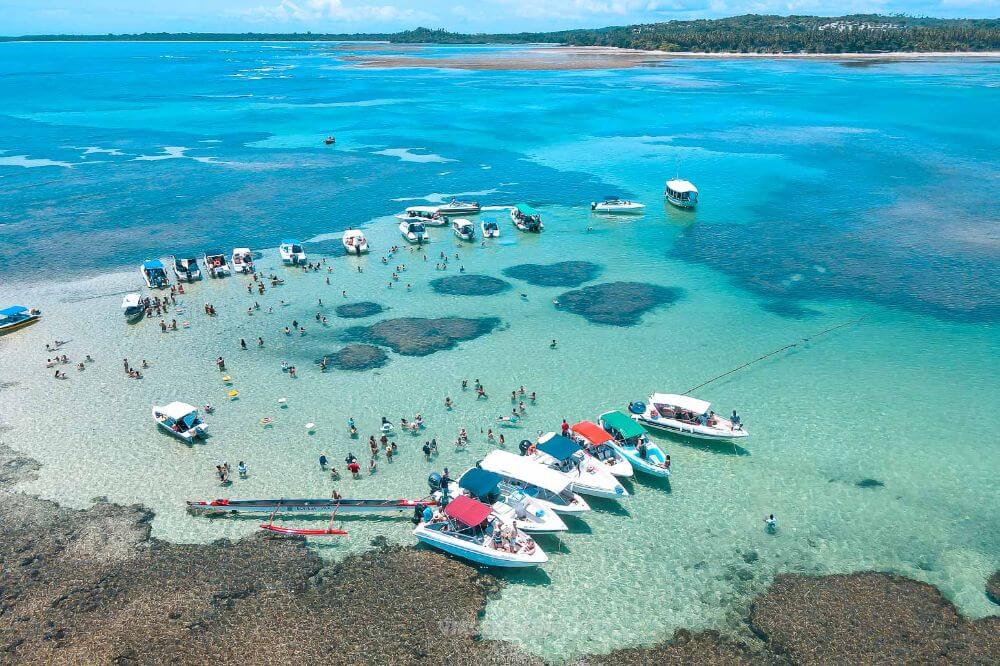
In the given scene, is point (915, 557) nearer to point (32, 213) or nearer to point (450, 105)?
point (32, 213)

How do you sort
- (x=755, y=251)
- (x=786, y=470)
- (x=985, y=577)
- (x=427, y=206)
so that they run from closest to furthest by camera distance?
1. (x=985, y=577)
2. (x=786, y=470)
3. (x=755, y=251)
4. (x=427, y=206)

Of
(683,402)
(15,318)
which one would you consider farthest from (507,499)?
(15,318)

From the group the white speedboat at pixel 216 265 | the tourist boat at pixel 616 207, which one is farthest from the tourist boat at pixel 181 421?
the tourist boat at pixel 616 207

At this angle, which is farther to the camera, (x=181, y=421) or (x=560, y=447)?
(x=181, y=421)

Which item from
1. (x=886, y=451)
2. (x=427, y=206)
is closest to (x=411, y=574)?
(x=886, y=451)

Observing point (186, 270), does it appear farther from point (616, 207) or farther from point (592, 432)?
point (616, 207)

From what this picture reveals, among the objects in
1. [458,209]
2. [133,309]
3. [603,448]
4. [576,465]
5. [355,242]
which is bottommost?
[576,465]
